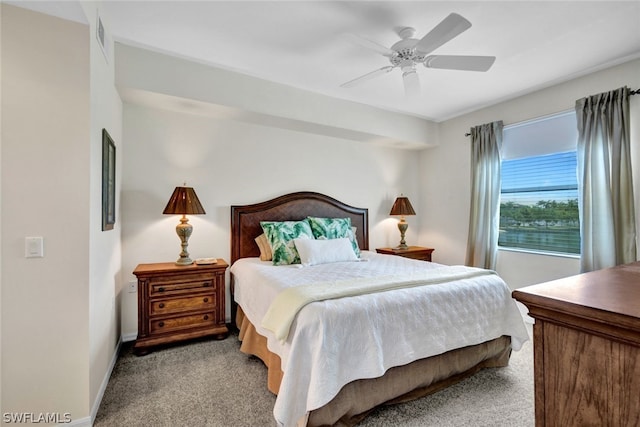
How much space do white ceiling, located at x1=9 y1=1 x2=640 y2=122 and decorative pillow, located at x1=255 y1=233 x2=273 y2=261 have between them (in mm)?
1733

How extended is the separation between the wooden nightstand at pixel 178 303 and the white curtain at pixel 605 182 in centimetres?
357

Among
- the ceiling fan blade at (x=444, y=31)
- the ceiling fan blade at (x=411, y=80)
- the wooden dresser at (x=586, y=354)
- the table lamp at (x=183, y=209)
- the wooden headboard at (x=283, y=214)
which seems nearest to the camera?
the wooden dresser at (x=586, y=354)

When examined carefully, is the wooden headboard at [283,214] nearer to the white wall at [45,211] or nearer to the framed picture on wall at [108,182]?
the framed picture on wall at [108,182]

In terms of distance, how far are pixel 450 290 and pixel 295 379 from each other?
1.22 m

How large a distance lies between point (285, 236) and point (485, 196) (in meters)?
2.60

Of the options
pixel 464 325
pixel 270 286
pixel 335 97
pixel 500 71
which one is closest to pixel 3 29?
pixel 270 286

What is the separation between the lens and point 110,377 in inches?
89.6

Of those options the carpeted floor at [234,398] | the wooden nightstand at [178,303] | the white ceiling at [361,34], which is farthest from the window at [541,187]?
the wooden nightstand at [178,303]

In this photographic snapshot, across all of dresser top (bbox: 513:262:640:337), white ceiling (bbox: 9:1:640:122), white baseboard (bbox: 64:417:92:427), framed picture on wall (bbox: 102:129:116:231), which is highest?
white ceiling (bbox: 9:1:640:122)

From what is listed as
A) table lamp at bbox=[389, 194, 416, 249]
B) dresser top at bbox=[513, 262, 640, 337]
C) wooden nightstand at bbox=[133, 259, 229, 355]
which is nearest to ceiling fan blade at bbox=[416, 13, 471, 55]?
dresser top at bbox=[513, 262, 640, 337]

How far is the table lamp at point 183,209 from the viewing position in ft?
9.35

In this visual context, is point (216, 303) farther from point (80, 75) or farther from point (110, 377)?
point (80, 75)

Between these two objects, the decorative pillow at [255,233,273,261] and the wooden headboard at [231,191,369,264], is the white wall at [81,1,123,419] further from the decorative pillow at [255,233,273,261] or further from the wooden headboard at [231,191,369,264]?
the decorative pillow at [255,233,273,261]

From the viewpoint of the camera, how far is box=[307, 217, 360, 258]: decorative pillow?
3555 mm
